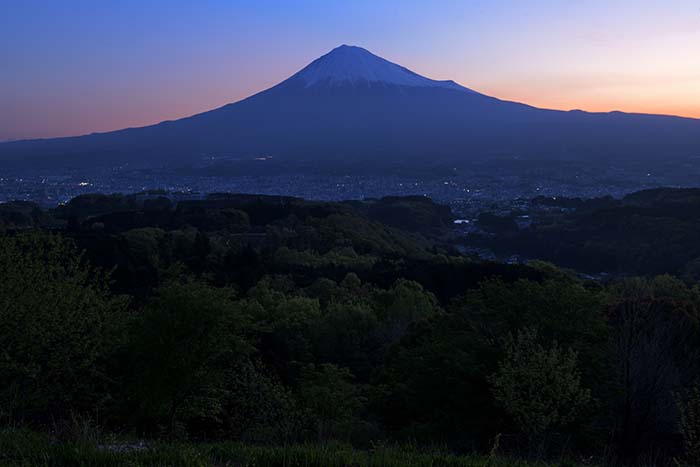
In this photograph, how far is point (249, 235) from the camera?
54.4 m

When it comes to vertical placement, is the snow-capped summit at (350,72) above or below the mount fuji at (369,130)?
above

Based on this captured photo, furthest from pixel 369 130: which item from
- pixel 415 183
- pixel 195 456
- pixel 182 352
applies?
pixel 195 456

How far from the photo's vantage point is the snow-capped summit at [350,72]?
172375 mm

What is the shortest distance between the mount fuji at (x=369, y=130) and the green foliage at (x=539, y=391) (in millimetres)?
131708

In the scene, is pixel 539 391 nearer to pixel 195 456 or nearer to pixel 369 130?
pixel 195 456

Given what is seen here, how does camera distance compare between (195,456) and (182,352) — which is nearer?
(195,456)

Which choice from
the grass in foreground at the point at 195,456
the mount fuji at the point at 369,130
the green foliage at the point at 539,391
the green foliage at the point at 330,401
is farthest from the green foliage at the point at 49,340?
the mount fuji at the point at 369,130

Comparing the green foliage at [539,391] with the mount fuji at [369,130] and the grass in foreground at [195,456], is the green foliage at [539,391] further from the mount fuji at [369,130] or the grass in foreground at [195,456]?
A: the mount fuji at [369,130]

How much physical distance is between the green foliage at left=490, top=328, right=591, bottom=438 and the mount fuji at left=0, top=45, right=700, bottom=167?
132 m

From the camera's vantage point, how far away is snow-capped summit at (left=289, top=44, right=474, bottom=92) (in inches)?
6786

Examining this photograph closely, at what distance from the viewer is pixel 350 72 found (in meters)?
174

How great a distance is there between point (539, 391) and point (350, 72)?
170 m

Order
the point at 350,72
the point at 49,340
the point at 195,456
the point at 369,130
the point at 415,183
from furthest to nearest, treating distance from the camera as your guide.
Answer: the point at 350,72 < the point at 369,130 < the point at 415,183 < the point at 49,340 < the point at 195,456

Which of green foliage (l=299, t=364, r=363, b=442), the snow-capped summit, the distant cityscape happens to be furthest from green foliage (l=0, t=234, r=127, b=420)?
the snow-capped summit
